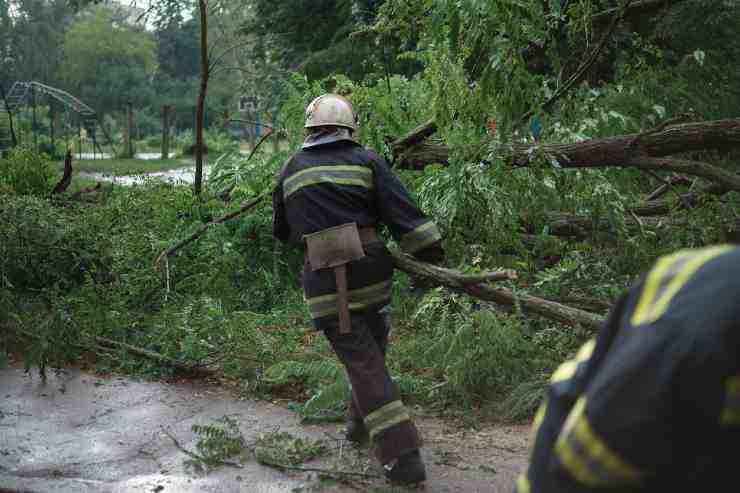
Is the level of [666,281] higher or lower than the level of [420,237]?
higher

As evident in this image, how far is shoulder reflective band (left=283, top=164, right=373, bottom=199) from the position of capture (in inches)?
175

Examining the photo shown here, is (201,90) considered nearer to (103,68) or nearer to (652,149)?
(652,149)

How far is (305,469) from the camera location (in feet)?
14.9

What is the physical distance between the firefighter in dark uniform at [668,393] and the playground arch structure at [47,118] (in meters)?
12.0

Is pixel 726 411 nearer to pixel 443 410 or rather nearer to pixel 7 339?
pixel 443 410

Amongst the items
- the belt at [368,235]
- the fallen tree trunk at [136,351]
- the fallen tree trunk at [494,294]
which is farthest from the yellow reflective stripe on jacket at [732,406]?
the fallen tree trunk at [136,351]

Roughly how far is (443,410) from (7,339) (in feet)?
11.5

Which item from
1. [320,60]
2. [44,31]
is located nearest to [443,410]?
[320,60]

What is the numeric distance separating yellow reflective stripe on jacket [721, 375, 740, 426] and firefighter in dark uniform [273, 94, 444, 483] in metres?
3.23

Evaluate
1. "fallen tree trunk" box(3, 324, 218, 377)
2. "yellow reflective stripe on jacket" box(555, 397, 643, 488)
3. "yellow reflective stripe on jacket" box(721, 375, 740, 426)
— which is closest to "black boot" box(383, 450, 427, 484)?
"fallen tree trunk" box(3, 324, 218, 377)

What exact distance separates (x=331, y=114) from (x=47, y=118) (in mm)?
43045

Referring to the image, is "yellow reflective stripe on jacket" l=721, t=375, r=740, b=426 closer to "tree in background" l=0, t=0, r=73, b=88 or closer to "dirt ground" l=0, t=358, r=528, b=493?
"dirt ground" l=0, t=358, r=528, b=493

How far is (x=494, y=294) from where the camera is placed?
4.64m

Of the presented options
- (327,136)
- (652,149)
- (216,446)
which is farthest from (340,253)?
(652,149)
